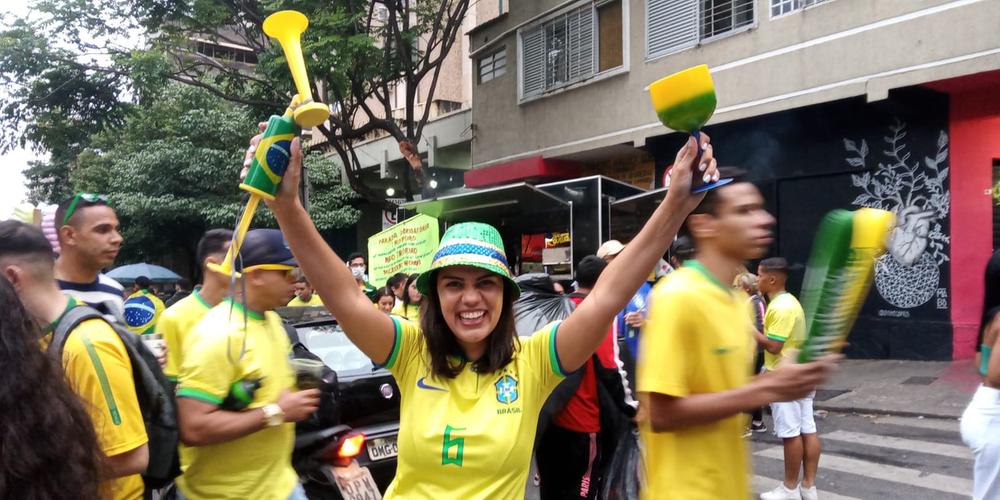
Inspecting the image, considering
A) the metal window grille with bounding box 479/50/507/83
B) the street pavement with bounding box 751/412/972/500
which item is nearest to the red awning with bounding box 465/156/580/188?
the metal window grille with bounding box 479/50/507/83

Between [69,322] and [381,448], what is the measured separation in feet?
9.21

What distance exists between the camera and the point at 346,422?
4.91 metres

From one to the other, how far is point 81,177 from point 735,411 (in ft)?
102

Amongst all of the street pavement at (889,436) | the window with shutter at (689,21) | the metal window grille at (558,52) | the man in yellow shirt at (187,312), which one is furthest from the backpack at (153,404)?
the metal window grille at (558,52)

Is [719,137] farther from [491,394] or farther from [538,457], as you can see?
[491,394]

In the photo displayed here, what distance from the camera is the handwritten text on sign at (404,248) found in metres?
8.45

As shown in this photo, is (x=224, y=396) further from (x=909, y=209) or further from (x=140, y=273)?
(x=140, y=273)

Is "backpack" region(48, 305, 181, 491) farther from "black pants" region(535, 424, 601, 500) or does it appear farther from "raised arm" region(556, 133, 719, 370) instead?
"black pants" region(535, 424, 601, 500)

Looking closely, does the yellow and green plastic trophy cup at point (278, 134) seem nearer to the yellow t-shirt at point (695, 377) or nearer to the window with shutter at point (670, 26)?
the yellow t-shirt at point (695, 377)

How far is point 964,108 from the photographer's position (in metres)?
10.7

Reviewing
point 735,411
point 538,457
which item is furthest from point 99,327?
point 538,457

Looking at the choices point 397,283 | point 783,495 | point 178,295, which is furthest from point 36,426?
point 178,295

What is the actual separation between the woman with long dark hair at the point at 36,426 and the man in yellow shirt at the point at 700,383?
1.36 metres

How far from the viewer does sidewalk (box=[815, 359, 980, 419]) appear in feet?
29.0
